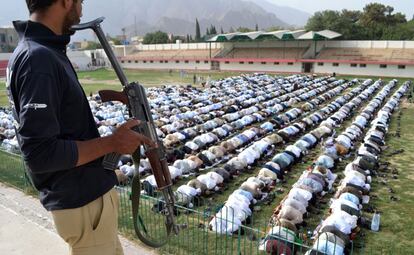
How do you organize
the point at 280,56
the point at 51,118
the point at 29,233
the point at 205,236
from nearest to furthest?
the point at 51,118
the point at 29,233
the point at 205,236
the point at 280,56

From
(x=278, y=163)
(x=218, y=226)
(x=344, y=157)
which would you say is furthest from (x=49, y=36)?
(x=344, y=157)

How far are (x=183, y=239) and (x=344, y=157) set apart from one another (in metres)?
10.0

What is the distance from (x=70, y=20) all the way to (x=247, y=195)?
28.4 feet

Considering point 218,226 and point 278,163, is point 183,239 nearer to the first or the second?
point 218,226

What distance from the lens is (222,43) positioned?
63.2 meters

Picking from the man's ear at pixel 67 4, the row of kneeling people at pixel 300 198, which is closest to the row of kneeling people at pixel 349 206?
the row of kneeling people at pixel 300 198

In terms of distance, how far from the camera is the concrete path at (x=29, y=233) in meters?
6.42

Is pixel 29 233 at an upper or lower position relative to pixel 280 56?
lower

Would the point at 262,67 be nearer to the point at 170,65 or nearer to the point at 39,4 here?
the point at 170,65

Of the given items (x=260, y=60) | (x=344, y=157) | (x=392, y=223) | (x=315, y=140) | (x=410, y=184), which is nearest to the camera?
(x=392, y=223)

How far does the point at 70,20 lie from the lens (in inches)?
91.7

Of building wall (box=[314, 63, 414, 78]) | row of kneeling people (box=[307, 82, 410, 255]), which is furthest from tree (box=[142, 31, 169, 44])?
row of kneeling people (box=[307, 82, 410, 255])

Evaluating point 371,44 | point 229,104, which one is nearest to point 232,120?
point 229,104

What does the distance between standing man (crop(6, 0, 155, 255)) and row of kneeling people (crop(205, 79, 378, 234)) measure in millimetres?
4768
